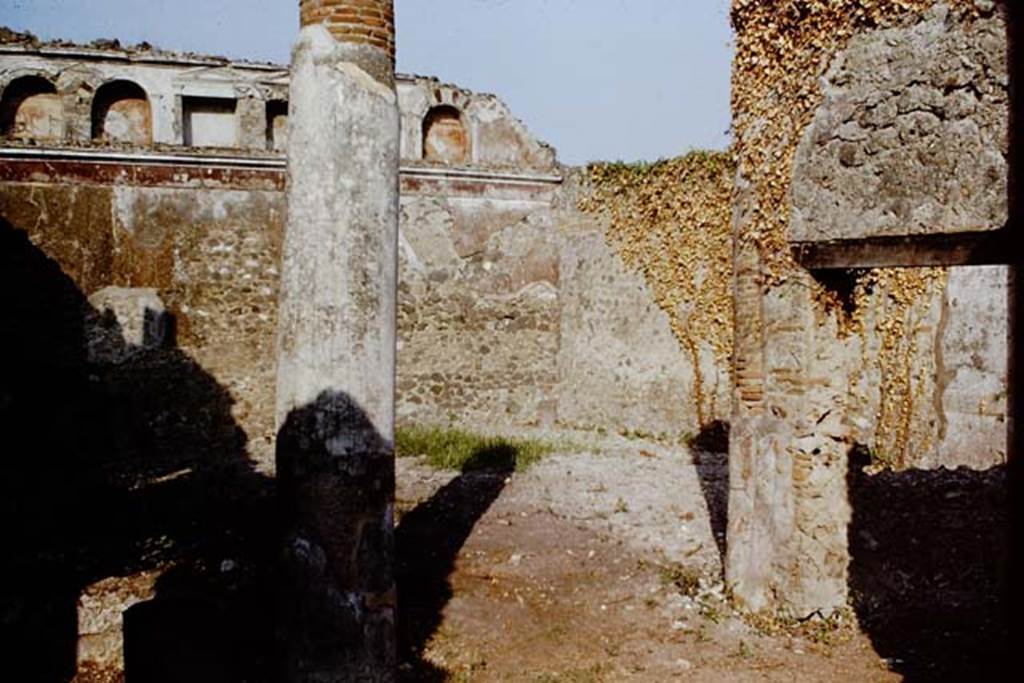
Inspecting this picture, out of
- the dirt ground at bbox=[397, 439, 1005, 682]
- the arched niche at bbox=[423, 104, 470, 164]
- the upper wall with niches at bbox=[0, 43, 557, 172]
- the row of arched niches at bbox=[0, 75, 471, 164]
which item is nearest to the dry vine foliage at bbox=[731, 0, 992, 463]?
the dirt ground at bbox=[397, 439, 1005, 682]

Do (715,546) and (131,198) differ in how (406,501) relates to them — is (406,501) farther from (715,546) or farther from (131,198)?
(131,198)

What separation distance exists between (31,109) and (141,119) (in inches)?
83.4

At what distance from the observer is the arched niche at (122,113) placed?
16.8 metres

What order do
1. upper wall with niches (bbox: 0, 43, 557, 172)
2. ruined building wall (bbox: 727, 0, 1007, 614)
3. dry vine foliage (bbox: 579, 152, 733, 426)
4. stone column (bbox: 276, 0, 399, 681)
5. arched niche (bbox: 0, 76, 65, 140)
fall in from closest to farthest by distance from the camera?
stone column (bbox: 276, 0, 399, 681)
ruined building wall (bbox: 727, 0, 1007, 614)
dry vine foliage (bbox: 579, 152, 733, 426)
upper wall with niches (bbox: 0, 43, 557, 172)
arched niche (bbox: 0, 76, 65, 140)

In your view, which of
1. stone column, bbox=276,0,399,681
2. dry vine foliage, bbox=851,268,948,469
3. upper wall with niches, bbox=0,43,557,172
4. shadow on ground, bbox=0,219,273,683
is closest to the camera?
stone column, bbox=276,0,399,681

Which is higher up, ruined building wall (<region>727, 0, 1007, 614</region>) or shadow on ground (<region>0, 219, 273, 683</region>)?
ruined building wall (<region>727, 0, 1007, 614</region>)

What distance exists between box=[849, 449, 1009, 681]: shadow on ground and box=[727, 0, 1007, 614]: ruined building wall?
50cm

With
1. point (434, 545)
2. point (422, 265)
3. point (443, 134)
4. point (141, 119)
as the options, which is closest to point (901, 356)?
point (434, 545)

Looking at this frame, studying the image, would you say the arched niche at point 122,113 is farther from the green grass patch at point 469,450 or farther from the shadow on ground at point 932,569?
the shadow on ground at point 932,569

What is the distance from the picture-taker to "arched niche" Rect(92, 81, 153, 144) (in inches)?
663

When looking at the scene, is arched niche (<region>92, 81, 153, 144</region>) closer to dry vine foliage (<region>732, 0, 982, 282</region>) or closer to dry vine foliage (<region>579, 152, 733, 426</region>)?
dry vine foliage (<region>579, 152, 733, 426</region>)

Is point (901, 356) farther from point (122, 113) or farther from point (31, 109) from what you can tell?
point (31, 109)

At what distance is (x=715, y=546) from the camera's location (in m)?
6.99

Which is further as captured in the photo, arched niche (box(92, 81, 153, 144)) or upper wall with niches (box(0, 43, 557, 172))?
arched niche (box(92, 81, 153, 144))
